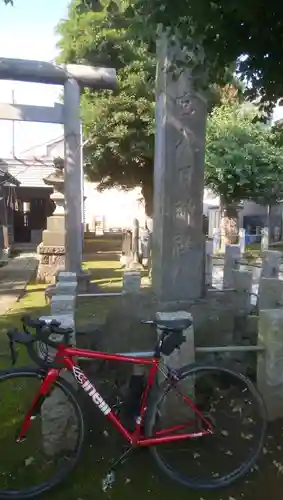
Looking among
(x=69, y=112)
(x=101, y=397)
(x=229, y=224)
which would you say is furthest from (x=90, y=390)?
(x=229, y=224)

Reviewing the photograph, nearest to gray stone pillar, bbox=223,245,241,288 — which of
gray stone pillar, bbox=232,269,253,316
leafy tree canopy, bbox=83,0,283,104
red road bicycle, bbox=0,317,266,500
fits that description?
gray stone pillar, bbox=232,269,253,316

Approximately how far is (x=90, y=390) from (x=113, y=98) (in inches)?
590

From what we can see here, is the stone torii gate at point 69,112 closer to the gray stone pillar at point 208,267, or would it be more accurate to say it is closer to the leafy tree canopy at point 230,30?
the gray stone pillar at point 208,267

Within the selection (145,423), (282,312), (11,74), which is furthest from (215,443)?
(11,74)

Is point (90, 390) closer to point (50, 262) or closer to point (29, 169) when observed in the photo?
point (50, 262)

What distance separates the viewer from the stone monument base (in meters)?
11.4

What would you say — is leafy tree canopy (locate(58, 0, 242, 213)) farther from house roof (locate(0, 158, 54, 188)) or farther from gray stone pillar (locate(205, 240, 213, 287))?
gray stone pillar (locate(205, 240, 213, 287))

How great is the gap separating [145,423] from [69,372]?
60 cm

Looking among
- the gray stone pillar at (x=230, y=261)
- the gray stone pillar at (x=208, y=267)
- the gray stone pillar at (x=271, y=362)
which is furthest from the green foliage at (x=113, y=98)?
the gray stone pillar at (x=271, y=362)

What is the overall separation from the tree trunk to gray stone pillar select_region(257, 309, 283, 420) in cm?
1736

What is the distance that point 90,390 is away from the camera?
2777 millimetres

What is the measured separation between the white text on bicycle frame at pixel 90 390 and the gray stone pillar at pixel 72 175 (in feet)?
23.7

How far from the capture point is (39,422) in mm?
3252

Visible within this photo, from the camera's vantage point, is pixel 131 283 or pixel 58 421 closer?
pixel 58 421
